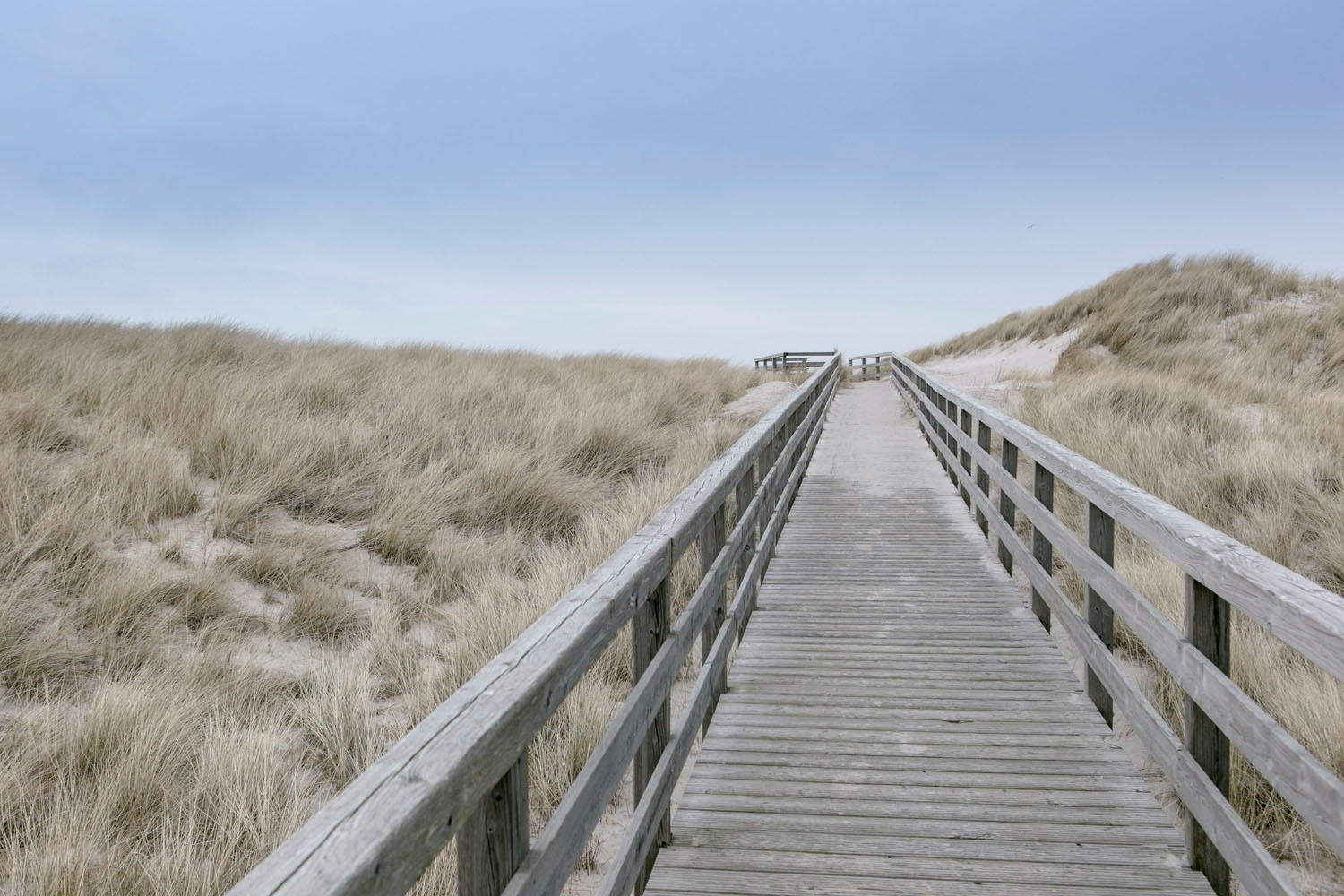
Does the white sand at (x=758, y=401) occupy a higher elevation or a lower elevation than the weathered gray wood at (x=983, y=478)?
higher

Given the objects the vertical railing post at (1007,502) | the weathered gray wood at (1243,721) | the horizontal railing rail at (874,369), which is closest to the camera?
the weathered gray wood at (1243,721)

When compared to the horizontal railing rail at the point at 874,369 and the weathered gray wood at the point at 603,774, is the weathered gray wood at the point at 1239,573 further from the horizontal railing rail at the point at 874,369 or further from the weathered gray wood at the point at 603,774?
the horizontal railing rail at the point at 874,369

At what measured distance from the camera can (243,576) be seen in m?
5.05

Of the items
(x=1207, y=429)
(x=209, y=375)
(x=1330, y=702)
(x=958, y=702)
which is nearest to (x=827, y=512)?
(x=958, y=702)


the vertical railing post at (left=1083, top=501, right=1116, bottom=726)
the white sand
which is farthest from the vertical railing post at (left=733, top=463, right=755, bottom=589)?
the white sand

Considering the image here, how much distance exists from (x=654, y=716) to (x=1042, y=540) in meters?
2.81

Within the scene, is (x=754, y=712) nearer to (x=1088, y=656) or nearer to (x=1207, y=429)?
(x=1088, y=656)

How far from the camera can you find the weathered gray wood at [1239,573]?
5.63 ft

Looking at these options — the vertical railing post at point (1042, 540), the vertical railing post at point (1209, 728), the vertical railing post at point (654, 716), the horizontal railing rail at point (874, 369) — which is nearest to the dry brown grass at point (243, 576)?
the vertical railing post at point (654, 716)

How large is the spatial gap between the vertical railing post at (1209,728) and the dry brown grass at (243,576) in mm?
2131

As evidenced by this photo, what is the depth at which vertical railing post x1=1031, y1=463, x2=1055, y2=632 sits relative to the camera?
4.28 m

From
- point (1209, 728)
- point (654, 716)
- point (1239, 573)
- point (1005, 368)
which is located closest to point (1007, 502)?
point (1209, 728)

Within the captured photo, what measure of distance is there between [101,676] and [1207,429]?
403 inches

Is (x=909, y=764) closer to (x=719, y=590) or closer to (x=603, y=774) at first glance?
(x=719, y=590)
